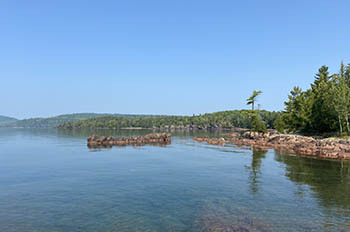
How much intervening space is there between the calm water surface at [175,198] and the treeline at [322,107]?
1463 inches

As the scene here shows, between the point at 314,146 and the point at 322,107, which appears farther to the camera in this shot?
the point at 322,107

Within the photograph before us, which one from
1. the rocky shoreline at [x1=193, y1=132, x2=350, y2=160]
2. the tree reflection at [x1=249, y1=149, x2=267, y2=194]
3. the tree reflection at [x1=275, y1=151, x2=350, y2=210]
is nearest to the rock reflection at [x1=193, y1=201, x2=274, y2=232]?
the tree reflection at [x1=249, y1=149, x2=267, y2=194]

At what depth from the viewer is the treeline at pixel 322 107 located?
7299 cm

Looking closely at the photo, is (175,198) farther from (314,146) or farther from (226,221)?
(314,146)

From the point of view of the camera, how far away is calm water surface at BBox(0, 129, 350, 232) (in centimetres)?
1942

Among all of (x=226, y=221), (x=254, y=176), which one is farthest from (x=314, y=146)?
(x=226, y=221)

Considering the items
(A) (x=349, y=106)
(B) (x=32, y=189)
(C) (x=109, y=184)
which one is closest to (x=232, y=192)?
(C) (x=109, y=184)

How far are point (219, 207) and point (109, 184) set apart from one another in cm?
1609

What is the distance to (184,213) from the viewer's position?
21.6 m

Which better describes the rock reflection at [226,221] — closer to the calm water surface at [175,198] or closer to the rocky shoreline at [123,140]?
the calm water surface at [175,198]

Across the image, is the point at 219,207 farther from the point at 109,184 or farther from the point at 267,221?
the point at 109,184

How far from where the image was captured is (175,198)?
85.8ft

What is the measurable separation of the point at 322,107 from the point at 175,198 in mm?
77727

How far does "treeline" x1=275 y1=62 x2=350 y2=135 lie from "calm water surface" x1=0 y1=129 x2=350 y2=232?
37151 mm
